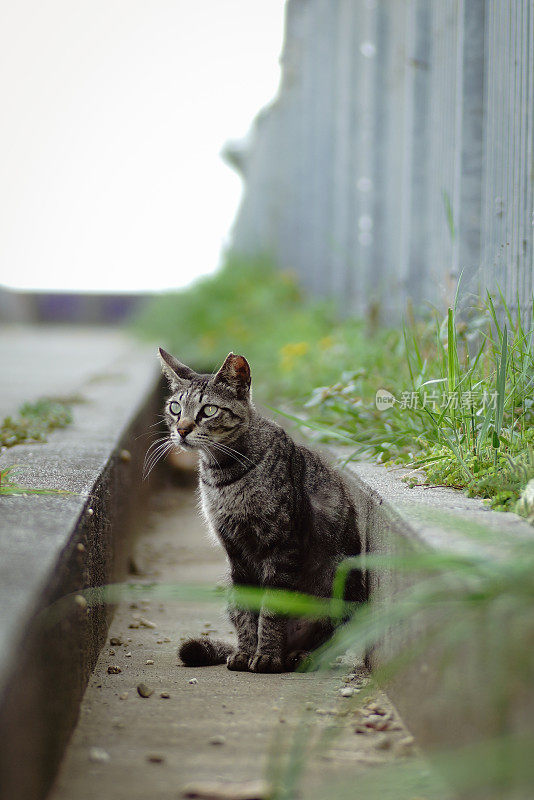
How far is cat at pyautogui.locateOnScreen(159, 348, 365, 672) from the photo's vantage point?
269 centimetres

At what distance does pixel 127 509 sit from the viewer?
379cm

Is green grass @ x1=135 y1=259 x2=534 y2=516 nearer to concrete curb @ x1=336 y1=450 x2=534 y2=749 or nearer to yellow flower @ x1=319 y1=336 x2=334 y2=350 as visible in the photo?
yellow flower @ x1=319 y1=336 x2=334 y2=350

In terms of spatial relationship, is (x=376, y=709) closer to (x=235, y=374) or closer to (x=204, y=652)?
(x=204, y=652)

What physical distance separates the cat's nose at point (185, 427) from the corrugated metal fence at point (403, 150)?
47.9 inches

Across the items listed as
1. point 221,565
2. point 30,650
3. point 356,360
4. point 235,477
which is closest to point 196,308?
point 356,360

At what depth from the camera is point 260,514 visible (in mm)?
2723

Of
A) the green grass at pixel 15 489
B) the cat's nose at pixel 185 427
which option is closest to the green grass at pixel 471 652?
the green grass at pixel 15 489

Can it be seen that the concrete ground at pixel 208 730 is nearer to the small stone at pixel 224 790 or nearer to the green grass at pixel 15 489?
the small stone at pixel 224 790

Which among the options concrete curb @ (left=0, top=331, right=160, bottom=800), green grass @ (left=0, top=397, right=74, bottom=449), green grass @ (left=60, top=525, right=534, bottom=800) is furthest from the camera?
green grass @ (left=0, top=397, right=74, bottom=449)

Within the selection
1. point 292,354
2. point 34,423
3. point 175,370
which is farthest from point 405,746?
point 292,354

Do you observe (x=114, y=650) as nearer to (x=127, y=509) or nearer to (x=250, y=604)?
(x=250, y=604)

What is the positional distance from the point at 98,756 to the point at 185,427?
1.19 metres

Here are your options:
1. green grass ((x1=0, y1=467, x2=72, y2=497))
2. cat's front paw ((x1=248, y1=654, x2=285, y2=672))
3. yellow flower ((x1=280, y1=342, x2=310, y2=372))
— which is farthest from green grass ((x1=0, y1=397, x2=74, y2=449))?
yellow flower ((x1=280, y1=342, x2=310, y2=372))

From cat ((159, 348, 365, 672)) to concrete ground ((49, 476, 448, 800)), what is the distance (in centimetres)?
13
